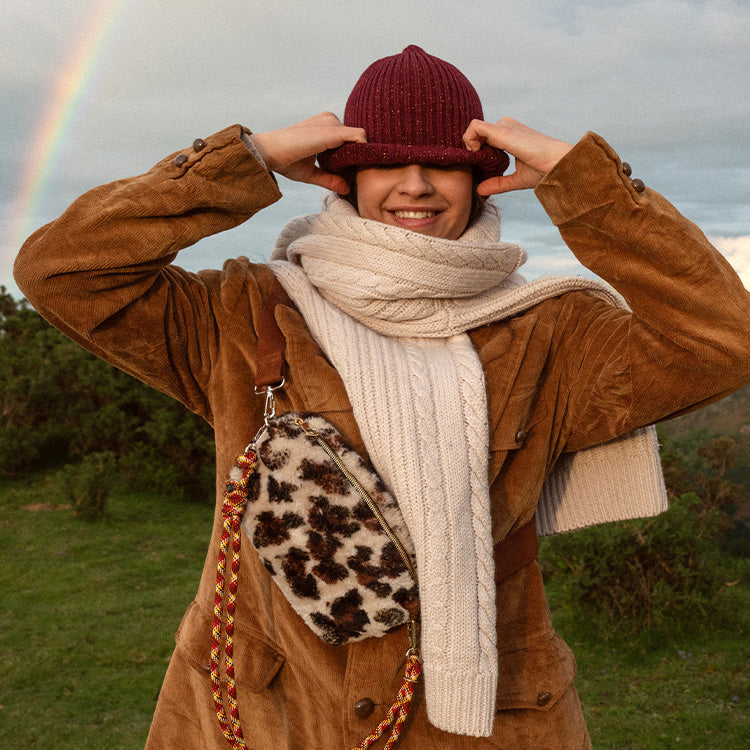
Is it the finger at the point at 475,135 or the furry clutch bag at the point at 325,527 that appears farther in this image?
the finger at the point at 475,135

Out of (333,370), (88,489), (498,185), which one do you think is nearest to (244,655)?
(333,370)

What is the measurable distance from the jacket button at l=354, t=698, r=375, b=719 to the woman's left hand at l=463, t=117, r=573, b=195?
1.34 meters

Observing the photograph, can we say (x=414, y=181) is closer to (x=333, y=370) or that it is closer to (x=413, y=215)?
(x=413, y=215)

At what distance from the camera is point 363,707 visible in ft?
6.27

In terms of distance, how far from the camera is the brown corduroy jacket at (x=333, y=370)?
1.81 m

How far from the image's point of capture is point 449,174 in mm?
2234

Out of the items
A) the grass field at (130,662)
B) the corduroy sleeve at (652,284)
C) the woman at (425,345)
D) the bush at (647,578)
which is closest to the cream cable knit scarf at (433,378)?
the woman at (425,345)

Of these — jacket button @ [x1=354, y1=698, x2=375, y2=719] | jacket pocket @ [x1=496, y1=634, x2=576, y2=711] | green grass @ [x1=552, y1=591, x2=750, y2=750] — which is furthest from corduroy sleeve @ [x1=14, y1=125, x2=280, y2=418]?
green grass @ [x1=552, y1=591, x2=750, y2=750]

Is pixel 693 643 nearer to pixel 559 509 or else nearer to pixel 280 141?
pixel 559 509

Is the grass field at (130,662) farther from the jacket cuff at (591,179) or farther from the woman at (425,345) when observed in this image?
the jacket cuff at (591,179)

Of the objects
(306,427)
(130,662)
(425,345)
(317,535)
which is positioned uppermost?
(425,345)

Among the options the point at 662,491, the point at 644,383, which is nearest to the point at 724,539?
the point at 662,491

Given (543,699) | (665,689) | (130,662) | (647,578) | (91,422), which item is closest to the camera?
(543,699)

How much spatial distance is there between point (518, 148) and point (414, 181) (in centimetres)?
30
